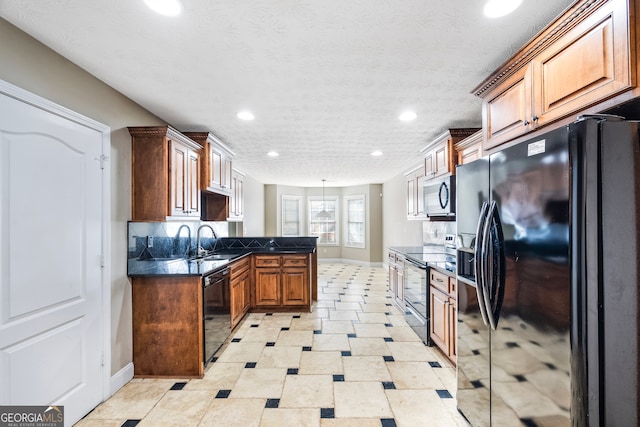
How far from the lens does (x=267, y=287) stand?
434cm

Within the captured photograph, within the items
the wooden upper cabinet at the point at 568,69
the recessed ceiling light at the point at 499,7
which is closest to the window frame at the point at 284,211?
the wooden upper cabinet at the point at 568,69

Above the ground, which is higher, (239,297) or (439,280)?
(439,280)

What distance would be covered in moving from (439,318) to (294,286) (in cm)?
216

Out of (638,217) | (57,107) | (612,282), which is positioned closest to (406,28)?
(638,217)

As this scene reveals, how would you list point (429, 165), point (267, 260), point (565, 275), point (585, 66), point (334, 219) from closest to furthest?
point (565, 275) < point (585, 66) < point (429, 165) < point (267, 260) < point (334, 219)

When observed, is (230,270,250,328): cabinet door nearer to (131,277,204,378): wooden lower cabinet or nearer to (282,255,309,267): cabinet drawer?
(282,255,309,267): cabinet drawer

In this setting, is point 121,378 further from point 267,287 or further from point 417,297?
point 417,297

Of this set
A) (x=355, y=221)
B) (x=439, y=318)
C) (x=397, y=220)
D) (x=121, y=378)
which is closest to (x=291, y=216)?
(x=355, y=221)

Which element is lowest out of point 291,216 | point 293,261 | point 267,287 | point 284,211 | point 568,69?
point 267,287

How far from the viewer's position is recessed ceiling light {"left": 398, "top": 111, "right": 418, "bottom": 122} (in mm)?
2928

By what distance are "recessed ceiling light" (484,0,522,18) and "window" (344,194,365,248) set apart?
23.7 ft

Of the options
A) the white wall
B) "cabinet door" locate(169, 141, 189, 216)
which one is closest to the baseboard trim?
"cabinet door" locate(169, 141, 189, 216)

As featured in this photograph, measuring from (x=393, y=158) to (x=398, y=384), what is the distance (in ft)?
12.0

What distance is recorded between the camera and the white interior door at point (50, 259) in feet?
5.18
